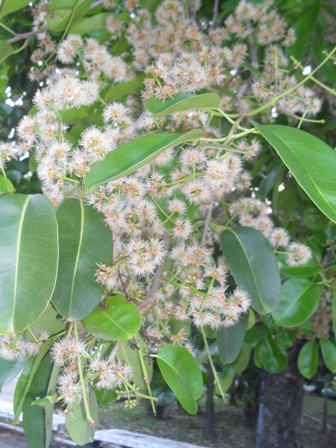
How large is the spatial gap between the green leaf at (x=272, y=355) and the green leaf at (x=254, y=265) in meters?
0.97

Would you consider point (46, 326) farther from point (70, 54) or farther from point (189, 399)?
point (70, 54)

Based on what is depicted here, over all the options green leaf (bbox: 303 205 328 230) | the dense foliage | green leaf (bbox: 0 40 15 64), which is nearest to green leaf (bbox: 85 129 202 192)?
the dense foliage

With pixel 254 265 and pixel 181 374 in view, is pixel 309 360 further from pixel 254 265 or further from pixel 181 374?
pixel 181 374

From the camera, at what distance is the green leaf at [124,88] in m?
1.12

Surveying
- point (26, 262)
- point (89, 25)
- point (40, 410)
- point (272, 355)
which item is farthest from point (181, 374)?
point (272, 355)

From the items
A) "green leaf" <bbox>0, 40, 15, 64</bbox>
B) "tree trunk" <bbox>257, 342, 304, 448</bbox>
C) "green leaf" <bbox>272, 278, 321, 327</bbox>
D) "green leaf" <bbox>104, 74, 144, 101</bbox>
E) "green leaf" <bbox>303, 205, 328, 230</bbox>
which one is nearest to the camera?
"green leaf" <bbox>104, 74, 144, 101</bbox>

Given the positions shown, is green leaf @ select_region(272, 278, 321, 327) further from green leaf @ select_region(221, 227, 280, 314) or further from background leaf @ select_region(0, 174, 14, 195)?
background leaf @ select_region(0, 174, 14, 195)

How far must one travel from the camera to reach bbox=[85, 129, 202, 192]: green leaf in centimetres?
66

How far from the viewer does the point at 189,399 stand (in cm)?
85

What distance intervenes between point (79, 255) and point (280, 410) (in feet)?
6.87

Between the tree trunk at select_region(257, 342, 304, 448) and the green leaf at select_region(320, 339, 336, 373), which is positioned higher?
the green leaf at select_region(320, 339, 336, 373)

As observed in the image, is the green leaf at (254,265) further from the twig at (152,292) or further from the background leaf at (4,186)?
the background leaf at (4,186)

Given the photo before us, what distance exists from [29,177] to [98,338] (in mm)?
1428

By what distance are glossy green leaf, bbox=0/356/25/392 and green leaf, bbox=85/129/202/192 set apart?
1.27 feet
